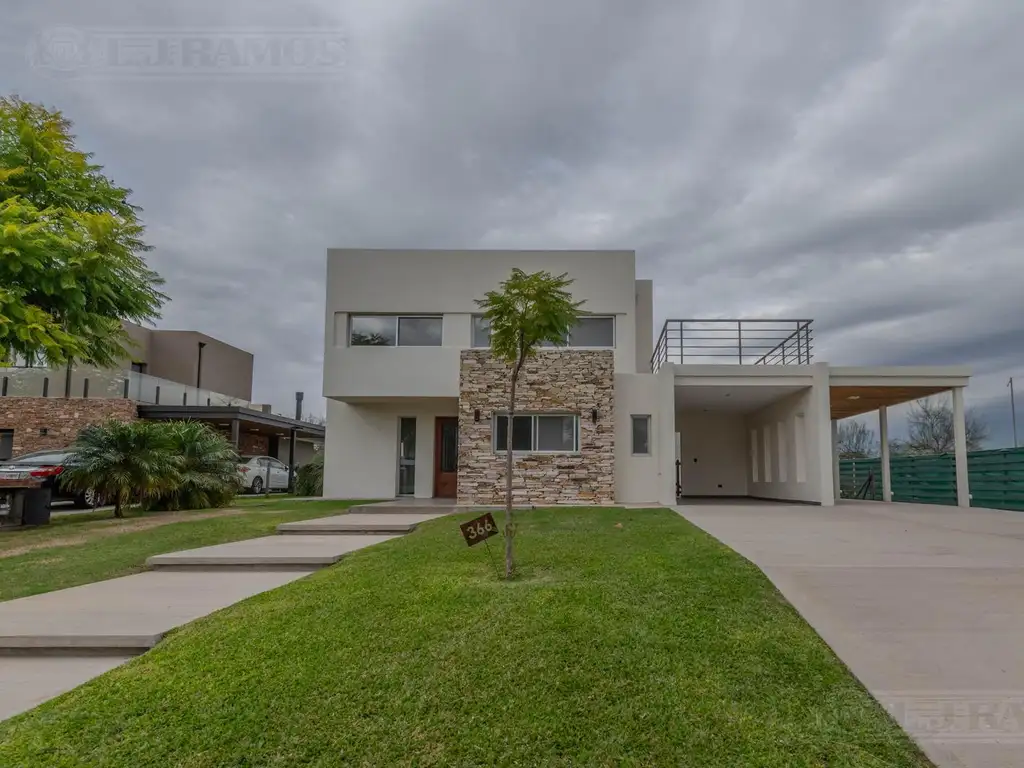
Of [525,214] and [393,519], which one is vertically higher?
[525,214]

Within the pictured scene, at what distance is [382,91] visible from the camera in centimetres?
973

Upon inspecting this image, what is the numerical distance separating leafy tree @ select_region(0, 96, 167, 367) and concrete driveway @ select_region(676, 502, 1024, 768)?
9.91 m

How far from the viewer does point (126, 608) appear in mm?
4793

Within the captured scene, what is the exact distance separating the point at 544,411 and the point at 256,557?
7.90 metres

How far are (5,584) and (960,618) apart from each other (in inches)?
320

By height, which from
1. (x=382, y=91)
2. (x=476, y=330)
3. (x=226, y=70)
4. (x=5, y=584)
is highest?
(x=382, y=91)

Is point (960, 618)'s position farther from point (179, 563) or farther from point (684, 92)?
point (684, 92)

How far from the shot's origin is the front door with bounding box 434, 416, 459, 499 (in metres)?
16.0

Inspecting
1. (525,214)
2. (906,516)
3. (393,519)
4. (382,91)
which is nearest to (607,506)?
(393,519)

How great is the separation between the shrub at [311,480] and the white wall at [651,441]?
957 cm

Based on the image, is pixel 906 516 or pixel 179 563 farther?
pixel 906 516

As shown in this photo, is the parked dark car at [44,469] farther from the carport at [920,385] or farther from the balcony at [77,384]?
the carport at [920,385]

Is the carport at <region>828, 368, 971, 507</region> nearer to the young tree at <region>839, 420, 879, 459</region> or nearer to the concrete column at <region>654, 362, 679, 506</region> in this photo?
the concrete column at <region>654, 362, 679, 506</region>

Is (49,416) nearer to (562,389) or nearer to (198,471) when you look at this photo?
(198,471)
